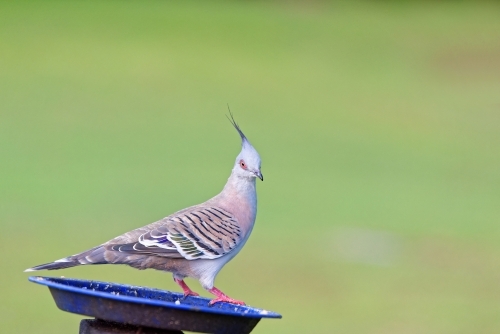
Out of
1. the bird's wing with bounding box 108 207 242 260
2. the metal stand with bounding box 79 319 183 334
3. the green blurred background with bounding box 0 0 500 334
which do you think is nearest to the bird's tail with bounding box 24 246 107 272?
the bird's wing with bounding box 108 207 242 260

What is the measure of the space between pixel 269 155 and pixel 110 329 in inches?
785

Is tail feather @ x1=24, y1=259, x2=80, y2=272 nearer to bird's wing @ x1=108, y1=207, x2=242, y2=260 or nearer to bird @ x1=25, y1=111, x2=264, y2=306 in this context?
bird @ x1=25, y1=111, x2=264, y2=306

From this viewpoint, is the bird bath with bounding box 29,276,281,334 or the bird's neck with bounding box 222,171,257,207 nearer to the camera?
the bird bath with bounding box 29,276,281,334

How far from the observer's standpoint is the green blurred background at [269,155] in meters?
14.6

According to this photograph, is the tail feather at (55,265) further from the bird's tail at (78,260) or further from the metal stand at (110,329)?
the metal stand at (110,329)

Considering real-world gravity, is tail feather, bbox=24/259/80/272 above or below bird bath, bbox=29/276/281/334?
above

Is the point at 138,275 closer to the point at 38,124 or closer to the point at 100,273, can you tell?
the point at 100,273

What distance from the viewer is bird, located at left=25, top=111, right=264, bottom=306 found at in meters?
4.65

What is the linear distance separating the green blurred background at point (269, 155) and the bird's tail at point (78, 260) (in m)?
6.85

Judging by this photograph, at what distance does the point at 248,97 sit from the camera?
30750mm

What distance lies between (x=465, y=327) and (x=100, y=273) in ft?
16.0

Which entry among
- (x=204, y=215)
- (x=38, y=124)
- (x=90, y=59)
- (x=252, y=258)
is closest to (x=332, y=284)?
(x=252, y=258)

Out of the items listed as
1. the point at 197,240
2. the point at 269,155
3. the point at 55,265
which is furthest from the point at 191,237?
the point at 269,155

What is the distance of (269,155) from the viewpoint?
78.5ft
